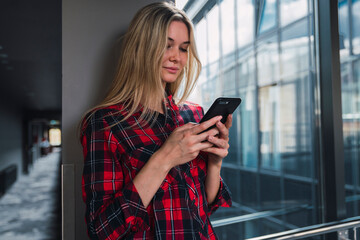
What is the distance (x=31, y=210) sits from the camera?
8375mm

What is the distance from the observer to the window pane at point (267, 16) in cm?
249

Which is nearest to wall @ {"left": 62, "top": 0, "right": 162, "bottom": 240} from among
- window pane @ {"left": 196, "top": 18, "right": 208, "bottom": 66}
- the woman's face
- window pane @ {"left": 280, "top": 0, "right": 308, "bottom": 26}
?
the woman's face

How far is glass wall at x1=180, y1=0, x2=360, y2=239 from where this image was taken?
208 centimetres

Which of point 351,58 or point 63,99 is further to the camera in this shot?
point 351,58

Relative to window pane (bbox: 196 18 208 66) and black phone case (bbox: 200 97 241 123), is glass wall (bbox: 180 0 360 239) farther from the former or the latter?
black phone case (bbox: 200 97 241 123)

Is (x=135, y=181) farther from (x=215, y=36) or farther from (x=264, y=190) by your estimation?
(x=264, y=190)

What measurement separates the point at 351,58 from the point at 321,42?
3.32 meters

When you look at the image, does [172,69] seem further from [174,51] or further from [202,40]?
[202,40]

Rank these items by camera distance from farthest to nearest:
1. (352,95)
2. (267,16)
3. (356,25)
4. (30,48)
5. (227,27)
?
(30,48) → (352,95) → (356,25) → (267,16) → (227,27)

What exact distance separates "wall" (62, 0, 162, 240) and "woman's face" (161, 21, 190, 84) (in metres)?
0.28

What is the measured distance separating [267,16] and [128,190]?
7.89ft

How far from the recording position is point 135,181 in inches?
30.5

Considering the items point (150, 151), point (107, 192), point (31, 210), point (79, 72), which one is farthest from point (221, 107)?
Answer: point (31, 210)

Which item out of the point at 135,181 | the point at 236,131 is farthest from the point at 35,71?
the point at 135,181
